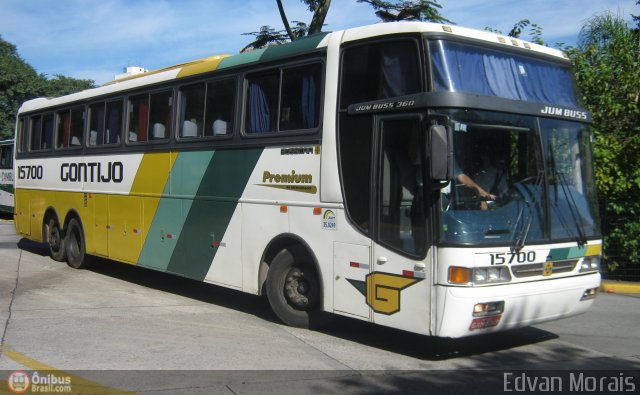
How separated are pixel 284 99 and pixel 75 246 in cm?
709

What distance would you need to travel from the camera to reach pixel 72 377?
572cm

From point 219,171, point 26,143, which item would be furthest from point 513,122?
point 26,143

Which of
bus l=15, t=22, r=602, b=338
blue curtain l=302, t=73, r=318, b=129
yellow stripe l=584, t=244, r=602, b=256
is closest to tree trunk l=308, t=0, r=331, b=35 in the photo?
bus l=15, t=22, r=602, b=338

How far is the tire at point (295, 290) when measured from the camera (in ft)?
24.7

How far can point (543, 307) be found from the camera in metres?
6.36

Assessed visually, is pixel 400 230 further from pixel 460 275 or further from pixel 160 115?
pixel 160 115

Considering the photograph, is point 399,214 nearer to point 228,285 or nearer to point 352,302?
point 352,302

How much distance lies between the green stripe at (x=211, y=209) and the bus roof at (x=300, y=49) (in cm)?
127

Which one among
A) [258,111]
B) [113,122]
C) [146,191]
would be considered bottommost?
[146,191]

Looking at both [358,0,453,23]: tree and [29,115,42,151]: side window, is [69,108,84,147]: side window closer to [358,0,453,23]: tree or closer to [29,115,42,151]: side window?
[29,115,42,151]: side window

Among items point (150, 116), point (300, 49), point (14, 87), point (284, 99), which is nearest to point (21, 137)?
point (150, 116)

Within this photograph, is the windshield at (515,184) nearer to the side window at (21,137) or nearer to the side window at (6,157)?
the side window at (21,137)

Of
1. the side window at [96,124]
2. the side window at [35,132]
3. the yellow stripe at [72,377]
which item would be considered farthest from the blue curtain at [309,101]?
the side window at [35,132]

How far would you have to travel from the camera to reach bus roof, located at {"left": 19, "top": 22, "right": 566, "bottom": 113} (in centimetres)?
638
